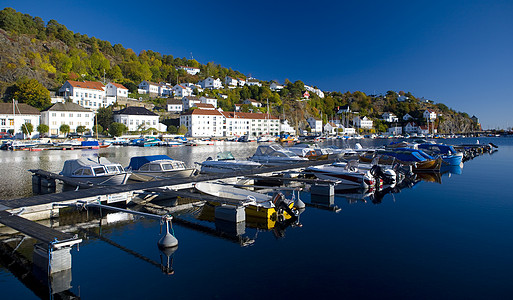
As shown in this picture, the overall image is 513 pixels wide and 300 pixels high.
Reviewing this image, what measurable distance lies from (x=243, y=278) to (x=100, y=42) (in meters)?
203

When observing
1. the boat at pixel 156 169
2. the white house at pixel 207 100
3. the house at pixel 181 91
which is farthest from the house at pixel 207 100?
the boat at pixel 156 169

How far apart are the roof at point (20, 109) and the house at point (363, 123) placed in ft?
505

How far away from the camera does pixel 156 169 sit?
79.1 ft

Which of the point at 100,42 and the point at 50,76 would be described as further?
the point at 100,42

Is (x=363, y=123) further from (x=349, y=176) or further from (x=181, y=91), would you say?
(x=349, y=176)

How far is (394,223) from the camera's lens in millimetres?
16875

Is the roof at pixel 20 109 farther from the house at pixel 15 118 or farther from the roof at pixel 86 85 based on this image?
the roof at pixel 86 85

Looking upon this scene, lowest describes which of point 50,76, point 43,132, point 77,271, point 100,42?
point 77,271

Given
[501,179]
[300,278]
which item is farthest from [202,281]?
[501,179]

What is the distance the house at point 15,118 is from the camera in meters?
84.4

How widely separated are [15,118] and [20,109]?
2.87 meters

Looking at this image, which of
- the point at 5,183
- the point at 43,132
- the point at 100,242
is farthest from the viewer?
the point at 43,132

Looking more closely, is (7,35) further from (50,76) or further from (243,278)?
(243,278)

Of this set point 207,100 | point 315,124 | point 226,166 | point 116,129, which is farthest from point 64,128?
point 315,124
